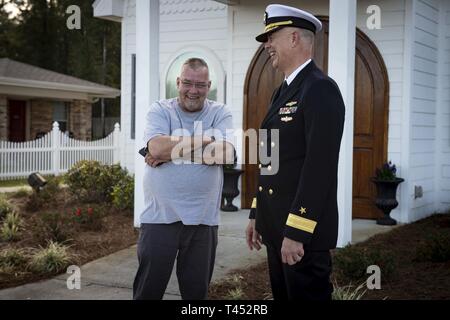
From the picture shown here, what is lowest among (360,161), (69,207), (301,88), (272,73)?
(69,207)

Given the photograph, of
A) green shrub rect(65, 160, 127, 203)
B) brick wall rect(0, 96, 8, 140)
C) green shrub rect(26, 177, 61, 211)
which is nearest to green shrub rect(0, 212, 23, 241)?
green shrub rect(26, 177, 61, 211)

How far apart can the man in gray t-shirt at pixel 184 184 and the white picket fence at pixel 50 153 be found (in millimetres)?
13163

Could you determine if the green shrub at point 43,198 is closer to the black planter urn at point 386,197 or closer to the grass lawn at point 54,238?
the grass lawn at point 54,238

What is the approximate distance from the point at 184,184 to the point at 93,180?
265 inches

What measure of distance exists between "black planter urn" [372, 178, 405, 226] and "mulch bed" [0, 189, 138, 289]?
338 centimetres

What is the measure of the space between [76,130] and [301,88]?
20997mm

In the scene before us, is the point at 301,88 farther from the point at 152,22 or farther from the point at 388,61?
the point at 388,61

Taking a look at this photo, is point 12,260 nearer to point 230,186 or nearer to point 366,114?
point 230,186

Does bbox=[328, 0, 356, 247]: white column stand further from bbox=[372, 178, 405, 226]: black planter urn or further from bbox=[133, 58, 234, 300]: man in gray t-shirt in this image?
bbox=[133, 58, 234, 300]: man in gray t-shirt

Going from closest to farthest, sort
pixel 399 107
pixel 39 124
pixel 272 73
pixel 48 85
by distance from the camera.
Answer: pixel 399 107 < pixel 272 73 < pixel 48 85 < pixel 39 124

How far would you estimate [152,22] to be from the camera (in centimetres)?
765

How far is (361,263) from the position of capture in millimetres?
5434

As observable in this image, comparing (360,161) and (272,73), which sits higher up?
(272,73)
